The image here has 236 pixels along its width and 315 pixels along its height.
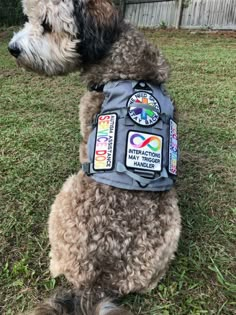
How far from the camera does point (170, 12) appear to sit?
1326 cm

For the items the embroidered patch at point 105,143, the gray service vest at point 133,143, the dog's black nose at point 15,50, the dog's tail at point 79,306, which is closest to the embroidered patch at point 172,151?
the gray service vest at point 133,143

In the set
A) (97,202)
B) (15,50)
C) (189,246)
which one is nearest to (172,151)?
(97,202)

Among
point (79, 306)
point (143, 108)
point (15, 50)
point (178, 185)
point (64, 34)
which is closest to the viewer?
point (79, 306)

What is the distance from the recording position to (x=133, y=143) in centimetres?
198

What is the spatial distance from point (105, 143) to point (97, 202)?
0.97ft

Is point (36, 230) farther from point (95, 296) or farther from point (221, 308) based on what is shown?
point (221, 308)

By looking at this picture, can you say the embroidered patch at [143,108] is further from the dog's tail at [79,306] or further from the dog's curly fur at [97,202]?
the dog's tail at [79,306]

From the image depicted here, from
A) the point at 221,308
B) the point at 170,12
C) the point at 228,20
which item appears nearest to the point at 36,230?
the point at 221,308

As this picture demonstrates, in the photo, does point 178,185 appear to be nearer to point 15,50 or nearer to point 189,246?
point 189,246

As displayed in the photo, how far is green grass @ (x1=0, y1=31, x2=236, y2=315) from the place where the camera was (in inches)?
83.7

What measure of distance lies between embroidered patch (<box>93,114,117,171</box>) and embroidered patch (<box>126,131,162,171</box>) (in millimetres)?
86

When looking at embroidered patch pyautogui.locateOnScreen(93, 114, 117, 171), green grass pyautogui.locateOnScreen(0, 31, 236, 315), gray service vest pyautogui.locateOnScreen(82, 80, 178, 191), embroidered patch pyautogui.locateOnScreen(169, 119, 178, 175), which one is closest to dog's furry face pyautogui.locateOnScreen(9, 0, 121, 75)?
gray service vest pyautogui.locateOnScreen(82, 80, 178, 191)

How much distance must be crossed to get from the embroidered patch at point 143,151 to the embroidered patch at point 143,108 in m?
0.08

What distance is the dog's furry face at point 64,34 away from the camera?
85.6 inches
